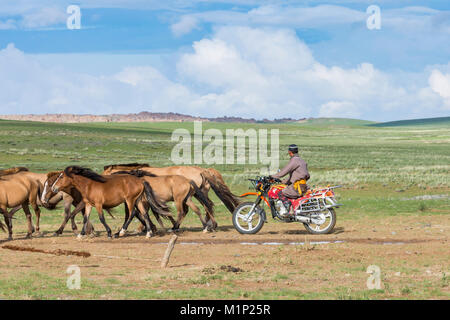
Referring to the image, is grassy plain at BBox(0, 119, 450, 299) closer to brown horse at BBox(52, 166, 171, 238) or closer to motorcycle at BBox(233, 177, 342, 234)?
motorcycle at BBox(233, 177, 342, 234)

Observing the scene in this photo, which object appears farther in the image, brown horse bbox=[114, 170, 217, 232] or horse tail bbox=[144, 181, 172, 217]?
brown horse bbox=[114, 170, 217, 232]

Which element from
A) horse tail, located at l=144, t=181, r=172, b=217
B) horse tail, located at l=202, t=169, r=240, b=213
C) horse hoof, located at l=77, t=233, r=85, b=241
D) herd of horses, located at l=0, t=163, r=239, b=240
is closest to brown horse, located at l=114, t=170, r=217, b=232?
herd of horses, located at l=0, t=163, r=239, b=240

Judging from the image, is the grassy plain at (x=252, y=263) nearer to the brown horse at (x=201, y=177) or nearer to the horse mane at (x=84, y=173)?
the brown horse at (x=201, y=177)

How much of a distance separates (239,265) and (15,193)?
762cm

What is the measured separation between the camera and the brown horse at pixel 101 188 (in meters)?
16.8

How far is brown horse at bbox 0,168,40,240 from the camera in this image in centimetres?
1705

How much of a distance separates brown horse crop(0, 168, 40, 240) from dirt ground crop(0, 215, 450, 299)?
68cm

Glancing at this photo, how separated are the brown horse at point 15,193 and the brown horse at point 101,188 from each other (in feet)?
3.79

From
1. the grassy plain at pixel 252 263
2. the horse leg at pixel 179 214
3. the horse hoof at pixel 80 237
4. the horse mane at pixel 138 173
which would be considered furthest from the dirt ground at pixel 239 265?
the horse mane at pixel 138 173

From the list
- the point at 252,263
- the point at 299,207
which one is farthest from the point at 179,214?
the point at 252,263

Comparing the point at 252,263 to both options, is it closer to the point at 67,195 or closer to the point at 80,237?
the point at 80,237

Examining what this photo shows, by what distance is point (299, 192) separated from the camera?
54.3 feet

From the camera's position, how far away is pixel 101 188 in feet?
55.4

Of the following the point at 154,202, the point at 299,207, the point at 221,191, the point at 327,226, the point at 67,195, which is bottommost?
the point at 327,226
